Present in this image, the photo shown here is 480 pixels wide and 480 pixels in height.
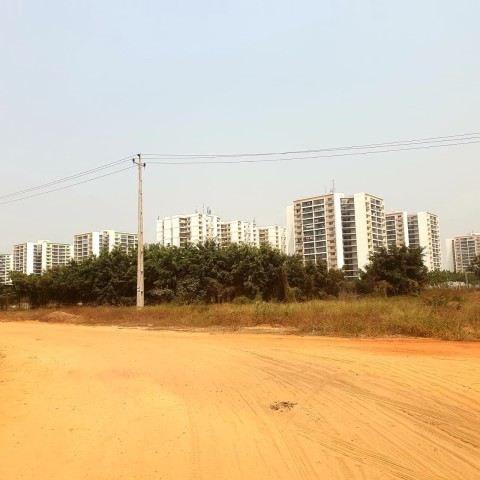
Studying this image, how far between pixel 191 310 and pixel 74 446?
2114 cm

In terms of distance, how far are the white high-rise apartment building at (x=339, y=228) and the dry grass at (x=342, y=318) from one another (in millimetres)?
54035

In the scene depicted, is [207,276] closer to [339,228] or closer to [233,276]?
[233,276]

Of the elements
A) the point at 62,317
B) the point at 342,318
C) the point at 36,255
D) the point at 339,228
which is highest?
the point at 339,228

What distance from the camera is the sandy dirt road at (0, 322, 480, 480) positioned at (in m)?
4.73

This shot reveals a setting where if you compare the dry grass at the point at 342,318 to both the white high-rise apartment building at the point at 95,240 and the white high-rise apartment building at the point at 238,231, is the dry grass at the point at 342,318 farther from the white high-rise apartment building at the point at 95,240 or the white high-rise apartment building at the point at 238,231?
the white high-rise apartment building at the point at 238,231

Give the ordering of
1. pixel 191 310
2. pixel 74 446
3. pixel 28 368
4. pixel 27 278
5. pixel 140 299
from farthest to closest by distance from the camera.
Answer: pixel 27 278, pixel 140 299, pixel 191 310, pixel 28 368, pixel 74 446

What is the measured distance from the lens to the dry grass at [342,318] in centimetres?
1641

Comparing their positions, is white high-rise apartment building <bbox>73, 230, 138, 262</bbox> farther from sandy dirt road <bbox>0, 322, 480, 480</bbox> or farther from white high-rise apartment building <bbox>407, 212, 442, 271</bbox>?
sandy dirt road <bbox>0, 322, 480, 480</bbox>

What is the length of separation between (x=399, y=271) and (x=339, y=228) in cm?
4601

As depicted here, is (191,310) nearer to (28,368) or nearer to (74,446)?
(28,368)

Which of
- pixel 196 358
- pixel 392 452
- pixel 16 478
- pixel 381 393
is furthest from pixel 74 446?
pixel 196 358

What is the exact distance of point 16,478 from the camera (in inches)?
177

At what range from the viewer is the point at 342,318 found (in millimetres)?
18891

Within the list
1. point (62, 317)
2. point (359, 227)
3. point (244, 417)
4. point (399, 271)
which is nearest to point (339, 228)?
point (359, 227)
